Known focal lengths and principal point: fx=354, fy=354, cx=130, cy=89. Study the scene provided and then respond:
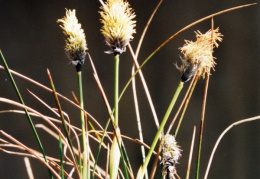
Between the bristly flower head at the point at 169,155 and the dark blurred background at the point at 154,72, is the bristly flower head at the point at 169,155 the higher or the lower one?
the lower one

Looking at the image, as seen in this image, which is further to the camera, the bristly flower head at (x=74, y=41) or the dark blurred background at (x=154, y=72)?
the dark blurred background at (x=154, y=72)

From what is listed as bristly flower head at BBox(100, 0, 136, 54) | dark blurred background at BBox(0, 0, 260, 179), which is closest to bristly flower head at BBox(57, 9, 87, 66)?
bristly flower head at BBox(100, 0, 136, 54)

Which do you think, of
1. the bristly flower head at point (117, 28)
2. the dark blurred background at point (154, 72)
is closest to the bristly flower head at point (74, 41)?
the bristly flower head at point (117, 28)

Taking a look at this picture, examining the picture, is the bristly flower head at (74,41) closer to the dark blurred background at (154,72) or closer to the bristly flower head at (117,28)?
the bristly flower head at (117,28)

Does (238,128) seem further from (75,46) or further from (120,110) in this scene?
(75,46)

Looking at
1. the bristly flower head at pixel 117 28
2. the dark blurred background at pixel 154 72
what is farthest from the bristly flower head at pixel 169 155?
the dark blurred background at pixel 154 72

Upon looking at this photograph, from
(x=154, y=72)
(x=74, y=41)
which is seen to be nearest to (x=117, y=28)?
(x=74, y=41)

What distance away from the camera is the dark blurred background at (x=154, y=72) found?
0.79 metres

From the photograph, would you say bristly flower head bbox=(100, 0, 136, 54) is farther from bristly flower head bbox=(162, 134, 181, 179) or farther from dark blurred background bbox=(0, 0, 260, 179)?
dark blurred background bbox=(0, 0, 260, 179)

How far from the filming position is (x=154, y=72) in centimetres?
87

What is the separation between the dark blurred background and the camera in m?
0.79

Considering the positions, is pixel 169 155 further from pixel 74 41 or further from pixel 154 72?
pixel 154 72

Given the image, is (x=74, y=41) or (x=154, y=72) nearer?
(x=74, y=41)

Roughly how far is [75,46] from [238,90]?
0.55 m
